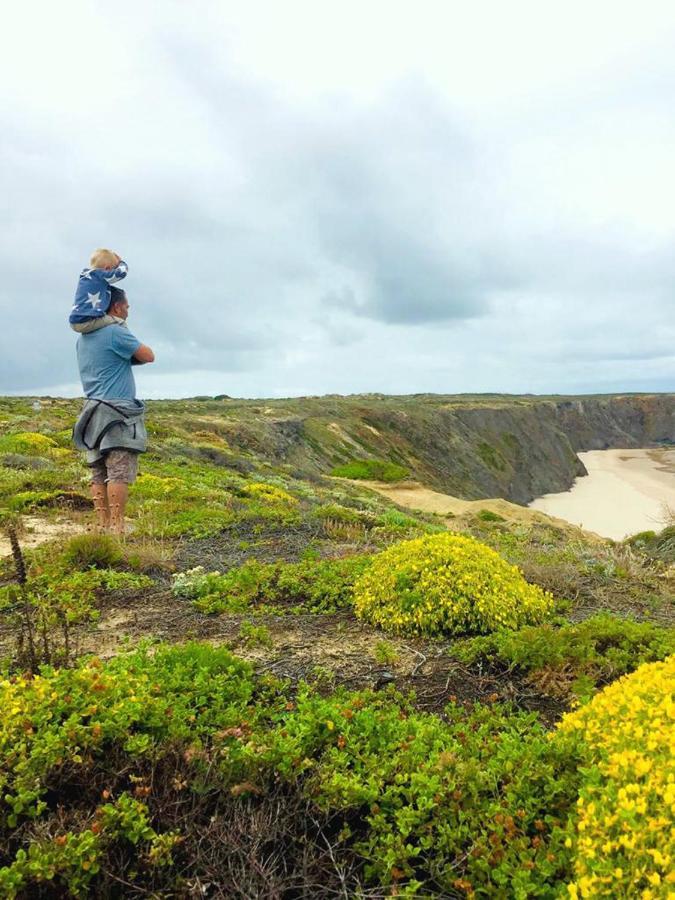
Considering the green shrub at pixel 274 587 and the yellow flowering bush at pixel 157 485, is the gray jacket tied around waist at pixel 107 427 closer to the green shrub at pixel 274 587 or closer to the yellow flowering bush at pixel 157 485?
the green shrub at pixel 274 587

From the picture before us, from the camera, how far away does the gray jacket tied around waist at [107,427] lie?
22.1 ft

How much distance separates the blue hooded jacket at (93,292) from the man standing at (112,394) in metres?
0.19

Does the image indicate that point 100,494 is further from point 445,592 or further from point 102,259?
point 445,592

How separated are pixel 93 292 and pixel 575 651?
6.00 metres

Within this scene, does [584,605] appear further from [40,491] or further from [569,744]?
[40,491]

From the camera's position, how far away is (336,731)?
317 centimetres

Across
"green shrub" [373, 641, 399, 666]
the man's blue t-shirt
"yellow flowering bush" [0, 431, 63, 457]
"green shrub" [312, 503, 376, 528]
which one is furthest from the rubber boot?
"yellow flowering bush" [0, 431, 63, 457]

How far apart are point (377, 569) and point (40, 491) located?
771cm

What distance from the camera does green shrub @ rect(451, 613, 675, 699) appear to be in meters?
4.11

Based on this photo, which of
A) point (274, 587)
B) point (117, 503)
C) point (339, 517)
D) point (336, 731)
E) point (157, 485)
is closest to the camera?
point (336, 731)

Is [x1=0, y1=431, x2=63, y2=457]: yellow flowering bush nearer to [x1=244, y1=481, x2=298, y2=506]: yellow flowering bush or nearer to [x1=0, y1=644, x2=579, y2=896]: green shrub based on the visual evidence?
[x1=244, y1=481, x2=298, y2=506]: yellow flowering bush

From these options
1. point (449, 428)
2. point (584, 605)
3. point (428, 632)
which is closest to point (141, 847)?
point (428, 632)

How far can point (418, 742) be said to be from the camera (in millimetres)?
3014

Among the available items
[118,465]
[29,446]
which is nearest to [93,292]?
[118,465]
